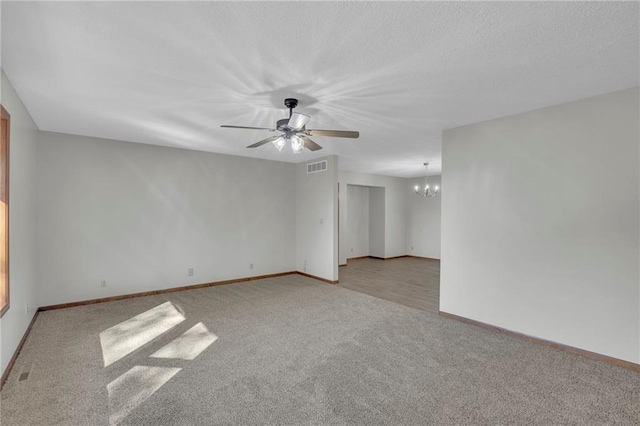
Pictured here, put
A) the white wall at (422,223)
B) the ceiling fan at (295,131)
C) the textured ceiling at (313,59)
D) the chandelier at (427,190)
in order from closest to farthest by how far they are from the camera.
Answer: the textured ceiling at (313,59) → the ceiling fan at (295,131) → the chandelier at (427,190) → the white wall at (422,223)

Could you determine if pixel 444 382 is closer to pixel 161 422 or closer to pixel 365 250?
pixel 161 422

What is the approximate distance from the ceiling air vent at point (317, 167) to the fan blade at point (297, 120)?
3.12 m

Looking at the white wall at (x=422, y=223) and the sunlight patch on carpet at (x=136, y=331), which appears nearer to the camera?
the sunlight patch on carpet at (x=136, y=331)

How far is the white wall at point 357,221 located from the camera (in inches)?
346

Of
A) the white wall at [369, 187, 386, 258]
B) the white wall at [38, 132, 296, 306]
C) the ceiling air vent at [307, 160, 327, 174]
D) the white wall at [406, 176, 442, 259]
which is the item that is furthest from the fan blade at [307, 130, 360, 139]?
the white wall at [406, 176, 442, 259]

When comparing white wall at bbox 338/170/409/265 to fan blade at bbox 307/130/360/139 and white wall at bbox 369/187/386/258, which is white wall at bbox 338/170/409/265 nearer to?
white wall at bbox 369/187/386/258

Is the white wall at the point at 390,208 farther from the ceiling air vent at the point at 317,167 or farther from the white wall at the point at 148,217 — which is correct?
the white wall at the point at 148,217

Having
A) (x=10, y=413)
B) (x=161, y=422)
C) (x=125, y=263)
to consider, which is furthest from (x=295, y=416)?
(x=125, y=263)

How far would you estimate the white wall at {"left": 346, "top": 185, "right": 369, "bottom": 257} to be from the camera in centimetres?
879

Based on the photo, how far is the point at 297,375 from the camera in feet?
8.27

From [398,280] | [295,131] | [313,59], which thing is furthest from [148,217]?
[398,280]

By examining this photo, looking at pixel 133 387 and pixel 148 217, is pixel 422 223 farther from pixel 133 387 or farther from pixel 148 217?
pixel 133 387

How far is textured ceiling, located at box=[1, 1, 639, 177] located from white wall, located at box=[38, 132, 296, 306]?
1.08 metres

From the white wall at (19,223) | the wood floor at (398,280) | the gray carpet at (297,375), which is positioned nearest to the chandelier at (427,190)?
the wood floor at (398,280)
